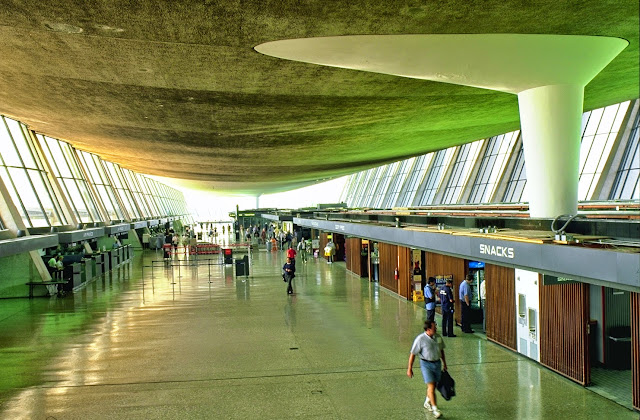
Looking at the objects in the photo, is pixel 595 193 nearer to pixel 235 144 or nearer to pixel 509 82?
pixel 509 82

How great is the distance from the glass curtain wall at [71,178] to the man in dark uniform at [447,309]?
21.3m

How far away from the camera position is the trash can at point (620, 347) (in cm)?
1004

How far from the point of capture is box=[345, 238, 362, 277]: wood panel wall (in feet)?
84.5

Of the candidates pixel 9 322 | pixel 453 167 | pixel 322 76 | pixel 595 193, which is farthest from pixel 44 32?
pixel 453 167

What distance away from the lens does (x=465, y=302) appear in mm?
13375

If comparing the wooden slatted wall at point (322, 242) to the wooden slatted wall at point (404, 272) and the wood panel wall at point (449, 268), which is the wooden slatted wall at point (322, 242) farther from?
the wood panel wall at point (449, 268)

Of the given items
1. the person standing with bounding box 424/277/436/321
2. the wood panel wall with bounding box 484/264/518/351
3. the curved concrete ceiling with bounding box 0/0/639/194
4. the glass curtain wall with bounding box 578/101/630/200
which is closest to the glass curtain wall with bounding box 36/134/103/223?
the curved concrete ceiling with bounding box 0/0/639/194

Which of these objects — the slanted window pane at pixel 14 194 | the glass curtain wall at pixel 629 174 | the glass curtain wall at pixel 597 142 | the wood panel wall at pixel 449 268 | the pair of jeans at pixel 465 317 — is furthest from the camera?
the glass curtain wall at pixel 597 142

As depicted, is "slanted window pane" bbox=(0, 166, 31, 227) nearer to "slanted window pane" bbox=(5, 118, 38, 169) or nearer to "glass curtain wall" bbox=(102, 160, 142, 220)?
"slanted window pane" bbox=(5, 118, 38, 169)

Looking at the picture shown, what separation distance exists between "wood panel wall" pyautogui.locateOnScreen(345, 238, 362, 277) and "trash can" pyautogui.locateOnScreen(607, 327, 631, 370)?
51.6 ft

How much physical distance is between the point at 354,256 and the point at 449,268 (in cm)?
1174

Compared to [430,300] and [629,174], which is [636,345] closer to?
[430,300]

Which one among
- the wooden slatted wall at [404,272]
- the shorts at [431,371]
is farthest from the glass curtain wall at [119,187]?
the shorts at [431,371]

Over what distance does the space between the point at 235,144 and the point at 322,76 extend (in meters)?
14.0
